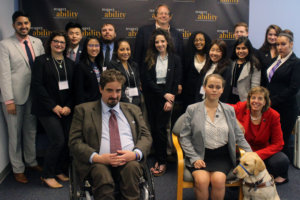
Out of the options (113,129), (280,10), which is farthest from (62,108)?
(280,10)

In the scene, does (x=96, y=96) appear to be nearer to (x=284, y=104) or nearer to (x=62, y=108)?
(x=62, y=108)

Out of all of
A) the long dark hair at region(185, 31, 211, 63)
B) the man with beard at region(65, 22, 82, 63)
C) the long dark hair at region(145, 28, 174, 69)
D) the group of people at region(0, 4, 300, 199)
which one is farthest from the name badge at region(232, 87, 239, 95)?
the man with beard at region(65, 22, 82, 63)

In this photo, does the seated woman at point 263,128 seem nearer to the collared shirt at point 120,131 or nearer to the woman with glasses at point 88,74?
the collared shirt at point 120,131

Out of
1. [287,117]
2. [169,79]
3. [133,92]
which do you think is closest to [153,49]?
[169,79]

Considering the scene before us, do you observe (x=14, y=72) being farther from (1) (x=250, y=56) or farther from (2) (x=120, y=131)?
(1) (x=250, y=56)

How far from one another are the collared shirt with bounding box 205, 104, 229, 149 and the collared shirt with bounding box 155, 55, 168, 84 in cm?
100

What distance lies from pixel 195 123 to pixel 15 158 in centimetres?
206

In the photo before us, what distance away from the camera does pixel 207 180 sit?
2406 millimetres

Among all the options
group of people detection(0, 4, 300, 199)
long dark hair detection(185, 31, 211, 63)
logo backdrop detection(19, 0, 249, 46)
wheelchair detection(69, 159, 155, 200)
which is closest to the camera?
wheelchair detection(69, 159, 155, 200)

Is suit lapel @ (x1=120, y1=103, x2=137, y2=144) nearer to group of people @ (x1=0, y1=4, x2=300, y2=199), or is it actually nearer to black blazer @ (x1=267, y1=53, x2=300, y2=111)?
group of people @ (x1=0, y1=4, x2=300, y2=199)

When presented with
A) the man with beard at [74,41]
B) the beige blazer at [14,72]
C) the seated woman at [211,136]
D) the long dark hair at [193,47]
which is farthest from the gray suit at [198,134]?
the beige blazer at [14,72]

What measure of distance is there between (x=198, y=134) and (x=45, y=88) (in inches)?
63.9

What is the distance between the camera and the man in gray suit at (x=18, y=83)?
3107 mm

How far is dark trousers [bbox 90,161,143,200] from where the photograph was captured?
2020 mm
